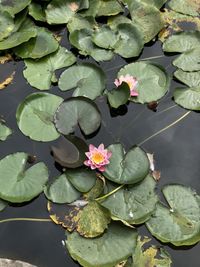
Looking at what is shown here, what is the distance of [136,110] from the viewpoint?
3.35 metres

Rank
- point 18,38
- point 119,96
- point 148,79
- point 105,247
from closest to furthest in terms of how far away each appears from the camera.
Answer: point 105,247 → point 119,96 → point 148,79 → point 18,38

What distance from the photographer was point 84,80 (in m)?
3.37

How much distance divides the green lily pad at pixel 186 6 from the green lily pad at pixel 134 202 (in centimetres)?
174

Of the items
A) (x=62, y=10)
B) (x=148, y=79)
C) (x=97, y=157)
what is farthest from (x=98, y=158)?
(x=62, y=10)

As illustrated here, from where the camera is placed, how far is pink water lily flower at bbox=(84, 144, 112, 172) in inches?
113

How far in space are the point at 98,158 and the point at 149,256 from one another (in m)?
0.65

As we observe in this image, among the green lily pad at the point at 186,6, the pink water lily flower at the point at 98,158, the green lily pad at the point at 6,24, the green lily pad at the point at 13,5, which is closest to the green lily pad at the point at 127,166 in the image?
the pink water lily flower at the point at 98,158

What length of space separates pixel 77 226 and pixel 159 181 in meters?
0.62

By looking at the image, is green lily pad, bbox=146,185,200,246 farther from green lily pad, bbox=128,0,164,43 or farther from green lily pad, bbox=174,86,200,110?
green lily pad, bbox=128,0,164,43

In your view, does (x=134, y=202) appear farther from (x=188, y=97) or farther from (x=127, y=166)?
(x=188, y=97)

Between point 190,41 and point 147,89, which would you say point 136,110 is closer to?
point 147,89

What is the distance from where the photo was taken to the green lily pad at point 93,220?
8.63 feet

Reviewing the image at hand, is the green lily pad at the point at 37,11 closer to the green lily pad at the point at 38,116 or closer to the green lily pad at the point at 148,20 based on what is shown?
the green lily pad at the point at 148,20

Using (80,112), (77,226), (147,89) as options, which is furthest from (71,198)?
(147,89)
